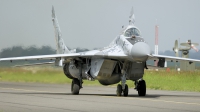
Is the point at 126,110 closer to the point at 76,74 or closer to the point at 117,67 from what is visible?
the point at 117,67

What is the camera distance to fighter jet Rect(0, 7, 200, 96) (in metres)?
18.5

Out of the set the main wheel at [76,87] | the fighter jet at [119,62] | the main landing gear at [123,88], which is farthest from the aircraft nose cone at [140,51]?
the main wheel at [76,87]

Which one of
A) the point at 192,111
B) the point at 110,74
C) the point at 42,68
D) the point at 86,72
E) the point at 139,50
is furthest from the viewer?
the point at 42,68

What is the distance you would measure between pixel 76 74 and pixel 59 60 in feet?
3.18

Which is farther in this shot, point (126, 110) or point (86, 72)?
point (86, 72)

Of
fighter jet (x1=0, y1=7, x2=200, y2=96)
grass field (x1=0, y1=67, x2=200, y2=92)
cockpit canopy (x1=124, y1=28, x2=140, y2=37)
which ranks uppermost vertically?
cockpit canopy (x1=124, y1=28, x2=140, y2=37)

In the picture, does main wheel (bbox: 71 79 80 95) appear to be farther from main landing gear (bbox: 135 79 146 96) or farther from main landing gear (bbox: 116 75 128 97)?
main landing gear (bbox: 135 79 146 96)

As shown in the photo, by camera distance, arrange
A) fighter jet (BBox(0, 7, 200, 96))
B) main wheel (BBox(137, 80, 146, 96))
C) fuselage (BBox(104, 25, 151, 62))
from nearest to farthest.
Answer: fuselage (BBox(104, 25, 151, 62))
fighter jet (BBox(0, 7, 200, 96))
main wheel (BBox(137, 80, 146, 96))

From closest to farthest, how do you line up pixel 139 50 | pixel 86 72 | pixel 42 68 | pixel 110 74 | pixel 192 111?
pixel 192 111 → pixel 139 50 → pixel 110 74 → pixel 86 72 → pixel 42 68

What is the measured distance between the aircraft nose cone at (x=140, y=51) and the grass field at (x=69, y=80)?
9742mm

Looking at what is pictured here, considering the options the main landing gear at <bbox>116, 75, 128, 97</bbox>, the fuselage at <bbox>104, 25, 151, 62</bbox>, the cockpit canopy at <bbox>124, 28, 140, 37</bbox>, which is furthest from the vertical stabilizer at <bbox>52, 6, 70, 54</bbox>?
the cockpit canopy at <bbox>124, 28, 140, 37</bbox>

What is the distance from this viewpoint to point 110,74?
19953mm

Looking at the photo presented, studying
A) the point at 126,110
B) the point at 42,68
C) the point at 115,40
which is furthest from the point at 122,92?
the point at 42,68

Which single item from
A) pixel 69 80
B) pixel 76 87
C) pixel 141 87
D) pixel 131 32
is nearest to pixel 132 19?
pixel 131 32
